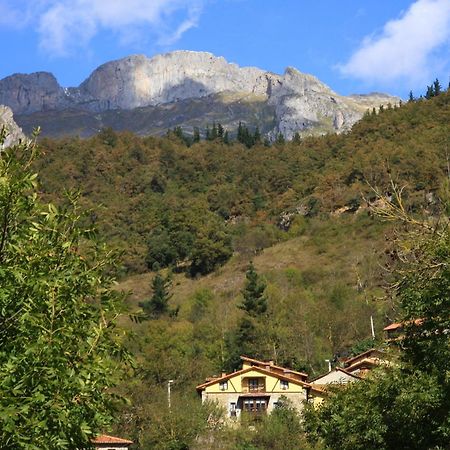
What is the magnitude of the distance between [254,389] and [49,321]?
45.2 metres

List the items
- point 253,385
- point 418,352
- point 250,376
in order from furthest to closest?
point 253,385
point 250,376
point 418,352

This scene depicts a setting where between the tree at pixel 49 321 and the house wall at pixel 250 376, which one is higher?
the house wall at pixel 250 376

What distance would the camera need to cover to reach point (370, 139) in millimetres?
108250

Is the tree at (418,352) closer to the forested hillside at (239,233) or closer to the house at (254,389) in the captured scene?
the forested hillside at (239,233)

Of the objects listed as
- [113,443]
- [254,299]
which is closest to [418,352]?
[113,443]

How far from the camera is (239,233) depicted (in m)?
102

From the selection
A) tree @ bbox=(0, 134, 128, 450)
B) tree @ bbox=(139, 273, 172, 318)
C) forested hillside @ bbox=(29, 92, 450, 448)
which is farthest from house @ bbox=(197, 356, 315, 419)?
tree @ bbox=(0, 134, 128, 450)

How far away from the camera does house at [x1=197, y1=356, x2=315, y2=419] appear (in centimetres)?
5125

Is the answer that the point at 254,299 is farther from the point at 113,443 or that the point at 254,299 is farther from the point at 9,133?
the point at 9,133

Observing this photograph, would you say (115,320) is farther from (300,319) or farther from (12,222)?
(300,319)

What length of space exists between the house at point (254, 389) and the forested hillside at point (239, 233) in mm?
1830

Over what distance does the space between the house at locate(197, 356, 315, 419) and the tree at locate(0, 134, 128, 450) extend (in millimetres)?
42647

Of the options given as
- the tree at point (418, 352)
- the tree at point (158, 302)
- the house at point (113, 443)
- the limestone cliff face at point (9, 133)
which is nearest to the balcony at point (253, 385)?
the house at point (113, 443)

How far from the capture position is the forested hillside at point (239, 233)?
60875 millimetres
